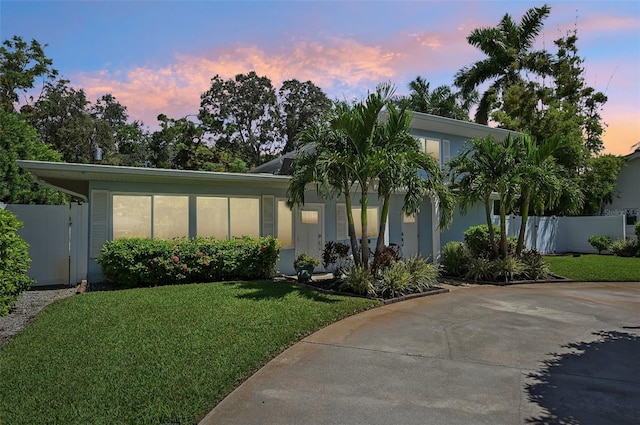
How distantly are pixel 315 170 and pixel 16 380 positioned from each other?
20.1ft

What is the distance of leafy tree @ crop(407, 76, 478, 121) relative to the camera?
2942 cm

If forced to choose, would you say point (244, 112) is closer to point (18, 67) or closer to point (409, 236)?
point (18, 67)

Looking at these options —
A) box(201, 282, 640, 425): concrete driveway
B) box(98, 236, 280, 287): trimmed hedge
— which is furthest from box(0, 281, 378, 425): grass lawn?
box(98, 236, 280, 287): trimmed hedge

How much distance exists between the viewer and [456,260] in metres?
12.7

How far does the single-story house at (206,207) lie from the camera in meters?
10.1

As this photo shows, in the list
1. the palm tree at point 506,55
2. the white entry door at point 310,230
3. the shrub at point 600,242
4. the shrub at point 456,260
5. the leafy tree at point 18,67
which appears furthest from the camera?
the palm tree at point 506,55

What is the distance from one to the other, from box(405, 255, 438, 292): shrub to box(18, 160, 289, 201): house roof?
13.9 ft

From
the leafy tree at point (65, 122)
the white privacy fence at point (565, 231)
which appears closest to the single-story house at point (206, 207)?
the white privacy fence at point (565, 231)

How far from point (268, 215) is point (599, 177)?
20.0 meters

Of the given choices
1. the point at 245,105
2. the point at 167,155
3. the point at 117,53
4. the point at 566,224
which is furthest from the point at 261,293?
the point at 245,105

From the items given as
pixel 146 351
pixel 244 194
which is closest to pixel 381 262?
pixel 244 194

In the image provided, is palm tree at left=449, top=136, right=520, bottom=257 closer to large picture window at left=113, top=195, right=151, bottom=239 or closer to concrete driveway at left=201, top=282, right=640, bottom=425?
concrete driveway at left=201, top=282, right=640, bottom=425

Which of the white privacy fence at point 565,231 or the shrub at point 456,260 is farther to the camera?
the white privacy fence at point 565,231

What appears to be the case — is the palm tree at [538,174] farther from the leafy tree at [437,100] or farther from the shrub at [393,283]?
the leafy tree at [437,100]
